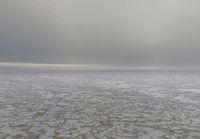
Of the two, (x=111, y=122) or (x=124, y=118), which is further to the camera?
(x=124, y=118)

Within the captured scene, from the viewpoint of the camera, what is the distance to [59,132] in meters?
5.12

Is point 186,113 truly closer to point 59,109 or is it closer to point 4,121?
point 59,109

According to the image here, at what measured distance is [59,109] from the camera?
8.03 meters

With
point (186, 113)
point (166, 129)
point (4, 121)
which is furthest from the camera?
point (186, 113)

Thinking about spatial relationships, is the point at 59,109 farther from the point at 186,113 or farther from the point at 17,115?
the point at 186,113

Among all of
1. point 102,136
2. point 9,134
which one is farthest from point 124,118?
point 9,134

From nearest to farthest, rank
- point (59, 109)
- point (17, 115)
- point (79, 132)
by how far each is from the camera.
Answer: point (79, 132), point (17, 115), point (59, 109)

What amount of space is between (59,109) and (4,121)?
2502 mm

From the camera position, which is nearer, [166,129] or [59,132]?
[59,132]

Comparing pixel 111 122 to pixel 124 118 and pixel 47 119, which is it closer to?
pixel 124 118

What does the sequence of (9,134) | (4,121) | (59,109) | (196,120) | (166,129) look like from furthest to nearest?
(59,109) → (196,120) → (4,121) → (166,129) → (9,134)

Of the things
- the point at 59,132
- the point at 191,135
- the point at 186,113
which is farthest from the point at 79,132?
the point at 186,113

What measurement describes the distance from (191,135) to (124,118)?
2472 mm

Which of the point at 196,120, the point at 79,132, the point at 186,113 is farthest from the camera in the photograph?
the point at 186,113
